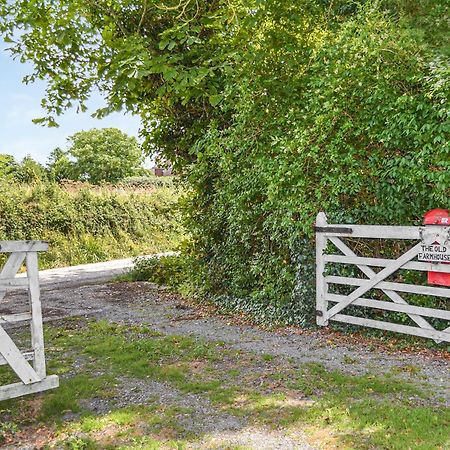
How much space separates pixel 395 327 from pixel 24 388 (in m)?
4.27

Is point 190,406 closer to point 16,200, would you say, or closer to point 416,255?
point 416,255

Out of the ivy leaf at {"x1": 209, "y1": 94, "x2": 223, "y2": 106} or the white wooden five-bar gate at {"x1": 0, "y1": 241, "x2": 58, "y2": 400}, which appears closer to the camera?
the white wooden five-bar gate at {"x1": 0, "y1": 241, "x2": 58, "y2": 400}

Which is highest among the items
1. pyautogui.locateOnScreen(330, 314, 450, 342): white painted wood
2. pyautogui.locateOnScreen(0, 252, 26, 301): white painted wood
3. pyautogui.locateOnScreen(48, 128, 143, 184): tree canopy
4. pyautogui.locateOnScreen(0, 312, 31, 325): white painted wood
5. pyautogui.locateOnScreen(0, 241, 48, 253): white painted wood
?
pyautogui.locateOnScreen(48, 128, 143, 184): tree canopy

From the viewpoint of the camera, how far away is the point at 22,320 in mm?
4301

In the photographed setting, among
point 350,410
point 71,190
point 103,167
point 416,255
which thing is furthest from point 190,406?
point 103,167

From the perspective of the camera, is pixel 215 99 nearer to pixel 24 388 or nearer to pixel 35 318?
pixel 35 318

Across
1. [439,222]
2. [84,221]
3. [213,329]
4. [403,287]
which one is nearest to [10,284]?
[213,329]

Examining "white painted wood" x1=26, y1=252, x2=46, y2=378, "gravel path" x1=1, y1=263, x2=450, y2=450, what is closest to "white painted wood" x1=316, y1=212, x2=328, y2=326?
"gravel path" x1=1, y1=263, x2=450, y2=450

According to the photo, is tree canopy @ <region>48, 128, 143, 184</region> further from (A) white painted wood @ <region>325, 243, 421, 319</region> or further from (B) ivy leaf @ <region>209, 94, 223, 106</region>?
(A) white painted wood @ <region>325, 243, 421, 319</region>

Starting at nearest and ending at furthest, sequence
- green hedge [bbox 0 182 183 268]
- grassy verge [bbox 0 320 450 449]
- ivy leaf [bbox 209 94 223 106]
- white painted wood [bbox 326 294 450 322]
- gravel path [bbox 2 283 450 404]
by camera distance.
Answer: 1. grassy verge [bbox 0 320 450 449]
2. gravel path [bbox 2 283 450 404]
3. white painted wood [bbox 326 294 450 322]
4. ivy leaf [bbox 209 94 223 106]
5. green hedge [bbox 0 182 183 268]

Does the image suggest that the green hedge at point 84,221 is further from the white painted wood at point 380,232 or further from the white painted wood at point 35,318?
the white painted wood at point 35,318

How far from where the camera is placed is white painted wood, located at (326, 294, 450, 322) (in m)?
5.65

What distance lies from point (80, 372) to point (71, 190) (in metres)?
14.0

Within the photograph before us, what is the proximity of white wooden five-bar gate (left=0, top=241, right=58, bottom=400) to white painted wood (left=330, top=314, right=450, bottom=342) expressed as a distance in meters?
3.80
